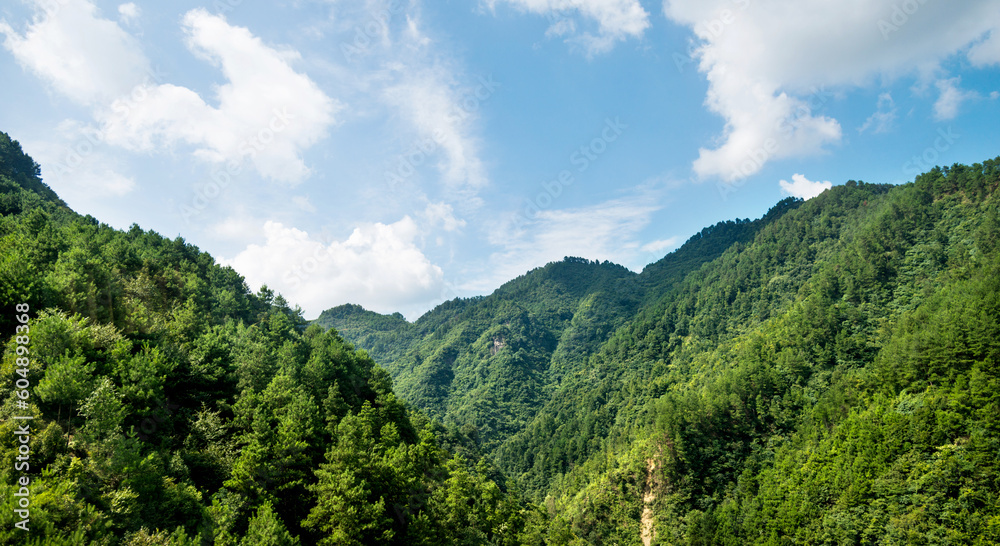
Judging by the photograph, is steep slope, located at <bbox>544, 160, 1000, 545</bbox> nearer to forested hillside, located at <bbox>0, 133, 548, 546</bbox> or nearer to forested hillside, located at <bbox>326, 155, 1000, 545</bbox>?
forested hillside, located at <bbox>326, 155, 1000, 545</bbox>

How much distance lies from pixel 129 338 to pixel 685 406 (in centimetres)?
9863

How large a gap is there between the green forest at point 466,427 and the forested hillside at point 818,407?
453 millimetres

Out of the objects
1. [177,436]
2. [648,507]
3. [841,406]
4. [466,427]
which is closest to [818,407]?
[841,406]

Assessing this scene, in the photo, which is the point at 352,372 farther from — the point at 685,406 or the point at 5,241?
the point at 685,406

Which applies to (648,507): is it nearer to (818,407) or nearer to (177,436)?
(818,407)

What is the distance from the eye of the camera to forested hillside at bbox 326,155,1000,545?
177 feet

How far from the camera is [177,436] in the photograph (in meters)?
33.4

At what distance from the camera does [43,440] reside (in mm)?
21891

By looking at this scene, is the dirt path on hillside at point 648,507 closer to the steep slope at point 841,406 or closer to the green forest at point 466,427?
the green forest at point 466,427

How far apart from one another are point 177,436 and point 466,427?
108443 millimetres

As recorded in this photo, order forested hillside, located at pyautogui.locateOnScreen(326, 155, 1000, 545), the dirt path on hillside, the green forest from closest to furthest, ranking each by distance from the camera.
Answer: the green forest < forested hillside, located at pyautogui.locateOnScreen(326, 155, 1000, 545) < the dirt path on hillside

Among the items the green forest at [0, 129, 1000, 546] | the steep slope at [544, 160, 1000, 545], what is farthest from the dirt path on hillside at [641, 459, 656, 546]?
the steep slope at [544, 160, 1000, 545]

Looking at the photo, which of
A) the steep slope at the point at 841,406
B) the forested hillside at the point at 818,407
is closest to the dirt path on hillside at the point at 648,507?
the forested hillside at the point at 818,407

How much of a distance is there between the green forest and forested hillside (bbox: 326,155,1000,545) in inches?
17.8
